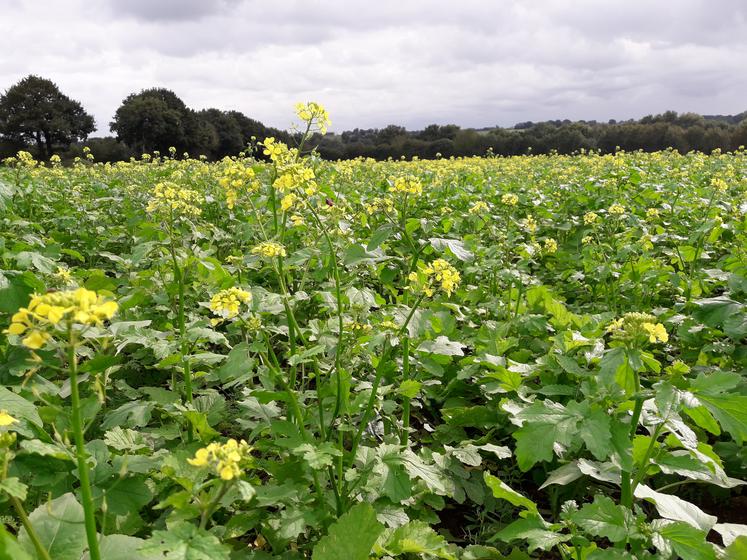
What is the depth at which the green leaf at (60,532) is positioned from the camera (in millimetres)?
1532

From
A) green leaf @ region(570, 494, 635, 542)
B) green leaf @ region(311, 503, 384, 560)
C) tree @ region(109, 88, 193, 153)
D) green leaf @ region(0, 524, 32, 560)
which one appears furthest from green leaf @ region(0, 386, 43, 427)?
tree @ region(109, 88, 193, 153)

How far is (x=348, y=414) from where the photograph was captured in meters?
2.36

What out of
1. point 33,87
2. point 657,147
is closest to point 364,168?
point 657,147

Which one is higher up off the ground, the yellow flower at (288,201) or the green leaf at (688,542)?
the yellow flower at (288,201)

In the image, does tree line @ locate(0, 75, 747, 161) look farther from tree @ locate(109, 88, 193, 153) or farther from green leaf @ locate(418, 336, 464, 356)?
green leaf @ locate(418, 336, 464, 356)

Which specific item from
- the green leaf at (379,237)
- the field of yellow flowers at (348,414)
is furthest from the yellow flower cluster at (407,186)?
the green leaf at (379,237)

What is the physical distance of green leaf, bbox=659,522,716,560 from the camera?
5.33 ft

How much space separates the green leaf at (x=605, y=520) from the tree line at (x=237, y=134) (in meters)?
33.1

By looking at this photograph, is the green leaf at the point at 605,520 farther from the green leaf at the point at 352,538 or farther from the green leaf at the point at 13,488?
the green leaf at the point at 13,488

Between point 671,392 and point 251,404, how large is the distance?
1860 mm

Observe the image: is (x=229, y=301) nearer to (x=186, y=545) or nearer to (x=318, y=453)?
(x=318, y=453)

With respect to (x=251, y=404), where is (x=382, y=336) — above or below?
above

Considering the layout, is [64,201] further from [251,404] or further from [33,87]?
[33,87]

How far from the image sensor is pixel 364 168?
1370 cm
